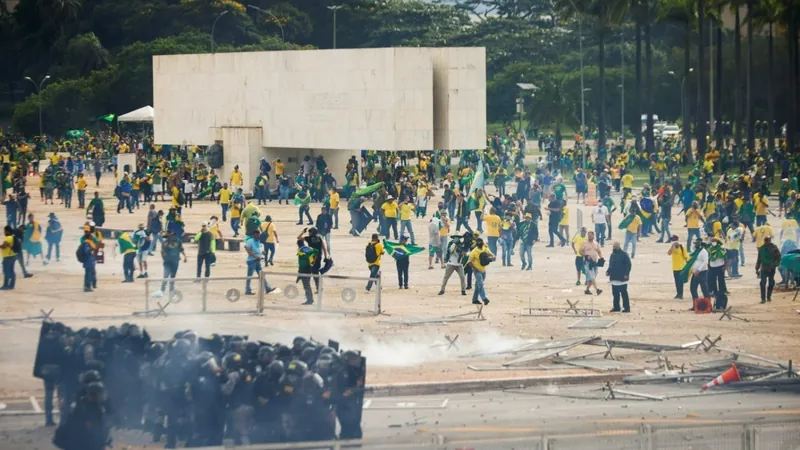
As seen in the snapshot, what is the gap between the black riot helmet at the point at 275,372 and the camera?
48.3ft

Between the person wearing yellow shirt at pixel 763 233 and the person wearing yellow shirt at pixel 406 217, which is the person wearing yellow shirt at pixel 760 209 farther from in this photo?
the person wearing yellow shirt at pixel 406 217

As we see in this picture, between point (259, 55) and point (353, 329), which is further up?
point (259, 55)

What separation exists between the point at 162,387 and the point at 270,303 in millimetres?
9613

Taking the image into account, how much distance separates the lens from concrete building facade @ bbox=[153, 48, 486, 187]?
4822 cm

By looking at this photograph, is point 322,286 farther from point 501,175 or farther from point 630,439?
point 501,175

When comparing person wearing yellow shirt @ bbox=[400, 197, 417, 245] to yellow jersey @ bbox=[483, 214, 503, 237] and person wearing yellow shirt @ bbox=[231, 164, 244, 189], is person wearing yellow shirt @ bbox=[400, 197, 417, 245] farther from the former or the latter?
person wearing yellow shirt @ bbox=[231, 164, 244, 189]

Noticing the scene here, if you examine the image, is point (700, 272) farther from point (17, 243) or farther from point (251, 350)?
point (17, 243)

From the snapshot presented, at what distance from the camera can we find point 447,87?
158 feet

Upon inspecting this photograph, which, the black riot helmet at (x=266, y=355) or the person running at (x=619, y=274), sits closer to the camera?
the black riot helmet at (x=266, y=355)

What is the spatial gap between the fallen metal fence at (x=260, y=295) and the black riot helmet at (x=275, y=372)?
30.4 feet

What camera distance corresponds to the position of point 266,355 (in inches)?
598

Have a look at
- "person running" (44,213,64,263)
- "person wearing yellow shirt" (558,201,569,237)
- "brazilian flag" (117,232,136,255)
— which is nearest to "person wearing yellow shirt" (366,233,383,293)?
"brazilian flag" (117,232,136,255)

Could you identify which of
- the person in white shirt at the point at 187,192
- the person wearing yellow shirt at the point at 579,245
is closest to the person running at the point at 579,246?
the person wearing yellow shirt at the point at 579,245

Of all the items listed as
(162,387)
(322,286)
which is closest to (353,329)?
(322,286)
